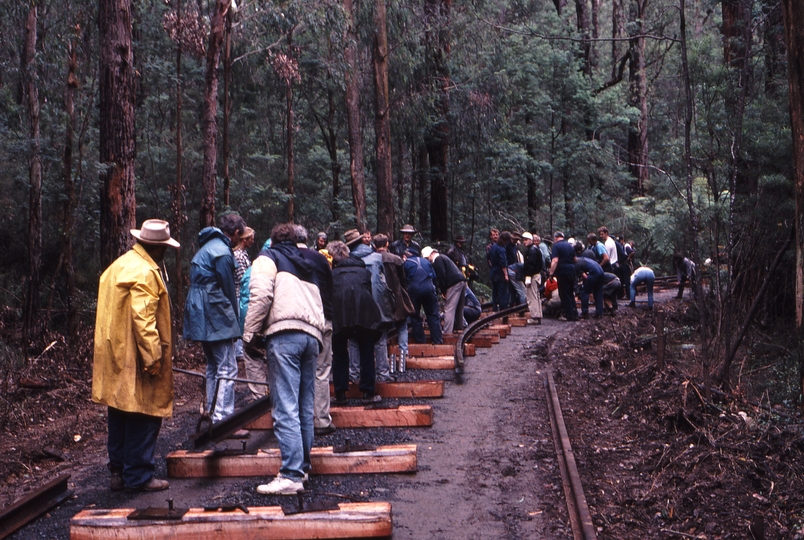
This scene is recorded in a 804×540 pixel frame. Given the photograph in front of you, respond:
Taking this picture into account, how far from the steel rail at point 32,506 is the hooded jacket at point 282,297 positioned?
1815 millimetres

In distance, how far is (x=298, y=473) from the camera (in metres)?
6.24

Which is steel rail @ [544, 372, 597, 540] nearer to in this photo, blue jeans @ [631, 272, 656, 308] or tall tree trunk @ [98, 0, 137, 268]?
tall tree trunk @ [98, 0, 137, 268]

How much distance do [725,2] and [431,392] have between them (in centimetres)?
1059

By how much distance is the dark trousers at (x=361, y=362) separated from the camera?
9.44 meters

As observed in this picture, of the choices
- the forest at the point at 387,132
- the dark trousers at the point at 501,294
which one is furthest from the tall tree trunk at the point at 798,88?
the dark trousers at the point at 501,294

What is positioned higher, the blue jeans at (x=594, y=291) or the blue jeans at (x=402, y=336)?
the blue jeans at (x=594, y=291)

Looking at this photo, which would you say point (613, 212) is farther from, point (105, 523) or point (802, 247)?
point (105, 523)

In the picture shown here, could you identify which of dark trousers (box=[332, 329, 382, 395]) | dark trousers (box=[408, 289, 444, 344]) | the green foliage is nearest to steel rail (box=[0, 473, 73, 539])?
dark trousers (box=[332, 329, 382, 395])

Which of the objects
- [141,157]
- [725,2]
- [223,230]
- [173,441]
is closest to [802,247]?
[223,230]

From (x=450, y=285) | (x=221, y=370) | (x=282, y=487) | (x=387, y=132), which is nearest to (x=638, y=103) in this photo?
(x=387, y=132)

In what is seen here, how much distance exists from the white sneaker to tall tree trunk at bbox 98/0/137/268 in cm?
652

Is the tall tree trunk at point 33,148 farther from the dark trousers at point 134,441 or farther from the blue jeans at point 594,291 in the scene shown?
the blue jeans at point 594,291

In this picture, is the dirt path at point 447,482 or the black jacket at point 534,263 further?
the black jacket at point 534,263

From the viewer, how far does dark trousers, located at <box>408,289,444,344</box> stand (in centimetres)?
1292
